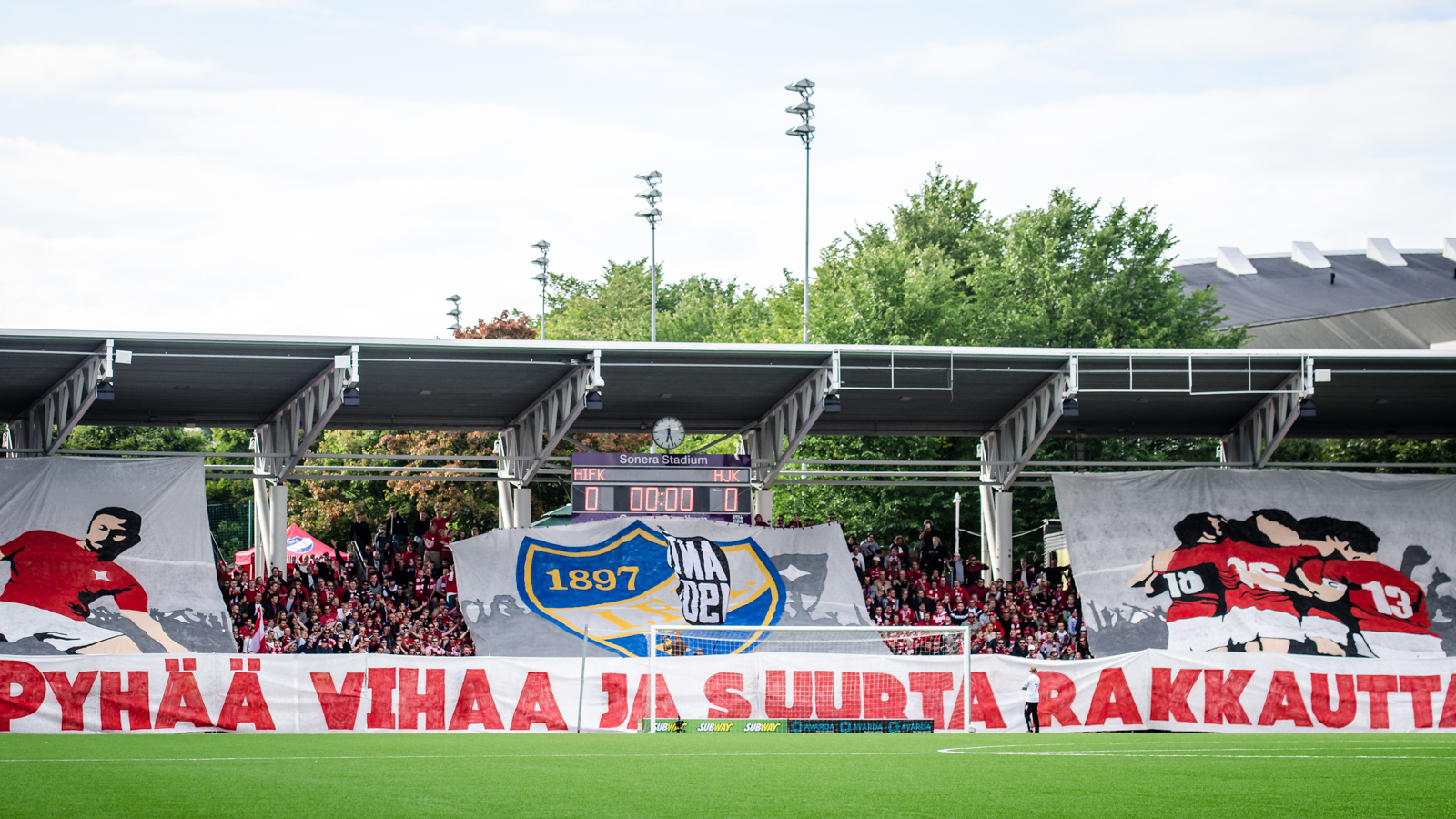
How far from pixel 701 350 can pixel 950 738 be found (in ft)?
34.1

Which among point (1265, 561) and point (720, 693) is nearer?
point (720, 693)

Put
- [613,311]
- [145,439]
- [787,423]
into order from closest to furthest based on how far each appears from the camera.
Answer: [787,423] < [145,439] < [613,311]

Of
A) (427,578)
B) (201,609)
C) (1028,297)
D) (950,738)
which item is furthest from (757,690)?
(1028,297)

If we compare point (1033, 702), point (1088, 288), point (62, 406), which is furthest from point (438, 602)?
point (1088, 288)

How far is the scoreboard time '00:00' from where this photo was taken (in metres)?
29.6

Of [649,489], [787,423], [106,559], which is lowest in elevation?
[106,559]

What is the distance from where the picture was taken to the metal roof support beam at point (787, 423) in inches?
1185

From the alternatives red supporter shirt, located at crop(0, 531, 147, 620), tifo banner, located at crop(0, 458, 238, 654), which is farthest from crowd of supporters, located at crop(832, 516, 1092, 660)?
red supporter shirt, located at crop(0, 531, 147, 620)

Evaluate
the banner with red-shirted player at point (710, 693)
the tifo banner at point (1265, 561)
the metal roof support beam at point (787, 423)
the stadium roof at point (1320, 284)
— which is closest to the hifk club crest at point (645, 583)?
the metal roof support beam at point (787, 423)

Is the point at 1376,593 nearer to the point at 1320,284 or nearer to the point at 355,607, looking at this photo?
the point at 355,607

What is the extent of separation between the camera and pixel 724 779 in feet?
43.0

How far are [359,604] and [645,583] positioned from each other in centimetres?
615

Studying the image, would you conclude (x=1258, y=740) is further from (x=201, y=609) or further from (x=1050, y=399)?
(x=201, y=609)

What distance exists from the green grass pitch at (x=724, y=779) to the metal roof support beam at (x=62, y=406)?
9.14 metres
